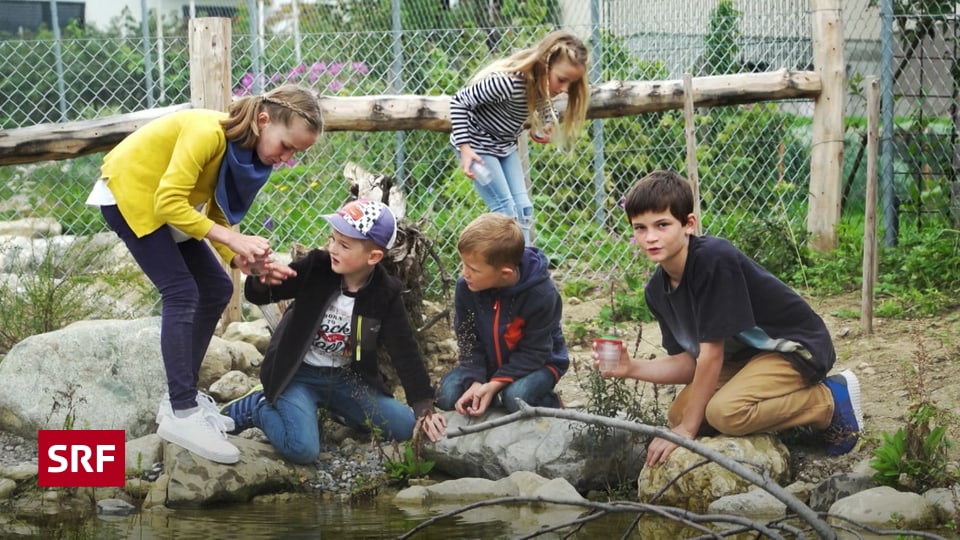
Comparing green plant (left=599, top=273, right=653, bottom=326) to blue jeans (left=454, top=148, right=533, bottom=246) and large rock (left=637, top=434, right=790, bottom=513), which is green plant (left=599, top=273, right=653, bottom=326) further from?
large rock (left=637, top=434, right=790, bottom=513)

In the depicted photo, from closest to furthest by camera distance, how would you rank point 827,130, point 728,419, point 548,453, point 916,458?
1. point 916,458
2. point 728,419
3. point 548,453
4. point 827,130

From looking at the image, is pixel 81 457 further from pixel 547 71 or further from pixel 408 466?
pixel 547 71

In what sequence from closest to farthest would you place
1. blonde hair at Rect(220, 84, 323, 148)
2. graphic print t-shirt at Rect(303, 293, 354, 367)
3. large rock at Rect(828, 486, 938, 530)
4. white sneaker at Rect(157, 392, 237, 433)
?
large rock at Rect(828, 486, 938, 530) → blonde hair at Rect(220, 84, 323, 148) → white sneaker at Rect(157, 392, 237, 433) → graphic print t-shirt at Rect(303, 293, 354, 367)

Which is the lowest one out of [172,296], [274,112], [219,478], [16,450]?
[16,450]

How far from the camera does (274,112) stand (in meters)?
4.66

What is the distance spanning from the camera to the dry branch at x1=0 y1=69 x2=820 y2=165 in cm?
657

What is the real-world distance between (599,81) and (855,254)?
2.01 metres

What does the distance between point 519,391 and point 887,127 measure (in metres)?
4.53

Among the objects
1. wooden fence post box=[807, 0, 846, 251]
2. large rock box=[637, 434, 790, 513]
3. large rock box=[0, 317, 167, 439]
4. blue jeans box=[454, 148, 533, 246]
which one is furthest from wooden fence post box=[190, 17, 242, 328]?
wooden fence post box=[807, 0, 846, 251]

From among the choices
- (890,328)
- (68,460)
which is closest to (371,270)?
(68,460)

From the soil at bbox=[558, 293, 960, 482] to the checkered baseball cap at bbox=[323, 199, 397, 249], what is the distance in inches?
39.5

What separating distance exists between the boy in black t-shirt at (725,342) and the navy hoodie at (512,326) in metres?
→ 0.44

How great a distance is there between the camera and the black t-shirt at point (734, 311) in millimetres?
4562

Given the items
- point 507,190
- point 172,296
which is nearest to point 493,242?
point 172,296
